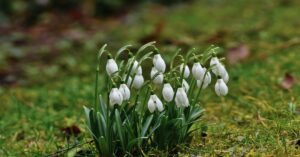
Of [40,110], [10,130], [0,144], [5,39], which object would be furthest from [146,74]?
[5,39]

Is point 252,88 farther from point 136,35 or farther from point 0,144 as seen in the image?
point 136,35

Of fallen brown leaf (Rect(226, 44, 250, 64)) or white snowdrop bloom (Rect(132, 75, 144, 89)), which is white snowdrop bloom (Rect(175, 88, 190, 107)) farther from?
fallen brown leaf (Rect(226, 44, 250, 64))

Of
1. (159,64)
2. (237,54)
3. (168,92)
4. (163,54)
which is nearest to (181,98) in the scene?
(168,92)

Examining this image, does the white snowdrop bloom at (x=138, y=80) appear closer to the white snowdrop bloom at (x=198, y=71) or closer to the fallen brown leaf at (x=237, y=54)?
the white snowdrop bloom at (x=198, y=71)

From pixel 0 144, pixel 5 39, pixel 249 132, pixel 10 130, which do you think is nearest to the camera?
pixel 249 132

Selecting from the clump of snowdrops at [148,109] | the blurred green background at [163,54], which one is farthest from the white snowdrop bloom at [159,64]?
the blurred green background at [163,54]

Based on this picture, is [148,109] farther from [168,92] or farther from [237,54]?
[237,54]
